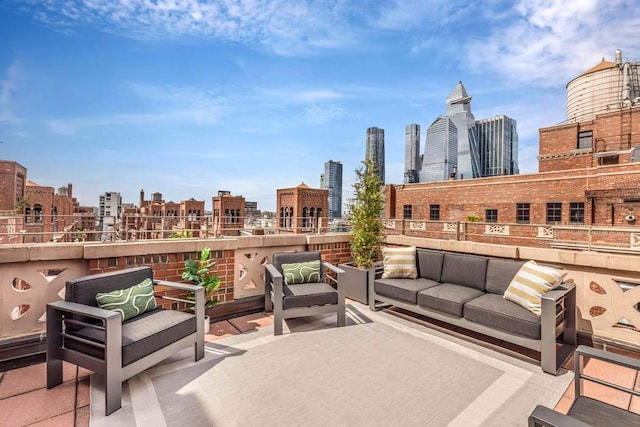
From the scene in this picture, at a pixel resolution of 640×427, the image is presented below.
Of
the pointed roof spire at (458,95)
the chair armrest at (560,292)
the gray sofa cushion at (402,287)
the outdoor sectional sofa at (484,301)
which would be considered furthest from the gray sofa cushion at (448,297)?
the pointed roof spire at (458,95)

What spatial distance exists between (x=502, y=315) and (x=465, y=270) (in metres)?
0.96

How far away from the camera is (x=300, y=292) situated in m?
3.47

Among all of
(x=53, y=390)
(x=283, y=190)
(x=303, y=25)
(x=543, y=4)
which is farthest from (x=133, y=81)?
(x=283, y=190)

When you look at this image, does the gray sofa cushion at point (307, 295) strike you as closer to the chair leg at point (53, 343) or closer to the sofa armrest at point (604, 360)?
the chair leg at point (53, 343)

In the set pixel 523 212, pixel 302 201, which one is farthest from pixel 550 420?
pixel 302 201

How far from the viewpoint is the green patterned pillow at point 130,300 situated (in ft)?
7.86

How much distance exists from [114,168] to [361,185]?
16.9 m

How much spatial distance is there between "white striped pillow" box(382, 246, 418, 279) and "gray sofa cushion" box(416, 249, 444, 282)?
0.10 metres

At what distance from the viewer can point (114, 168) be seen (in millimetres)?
16219

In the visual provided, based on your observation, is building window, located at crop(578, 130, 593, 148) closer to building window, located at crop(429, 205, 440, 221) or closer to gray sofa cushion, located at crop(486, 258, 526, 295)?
building window, located at crop(429, 205, 440, 221)

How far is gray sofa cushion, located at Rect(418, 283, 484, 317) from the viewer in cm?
317

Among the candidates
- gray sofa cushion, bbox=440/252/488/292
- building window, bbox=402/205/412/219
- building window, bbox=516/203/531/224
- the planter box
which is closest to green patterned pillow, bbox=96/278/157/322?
the planter box

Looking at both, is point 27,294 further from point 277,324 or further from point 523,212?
point 523,212

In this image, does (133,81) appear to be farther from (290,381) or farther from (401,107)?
(401,107)
